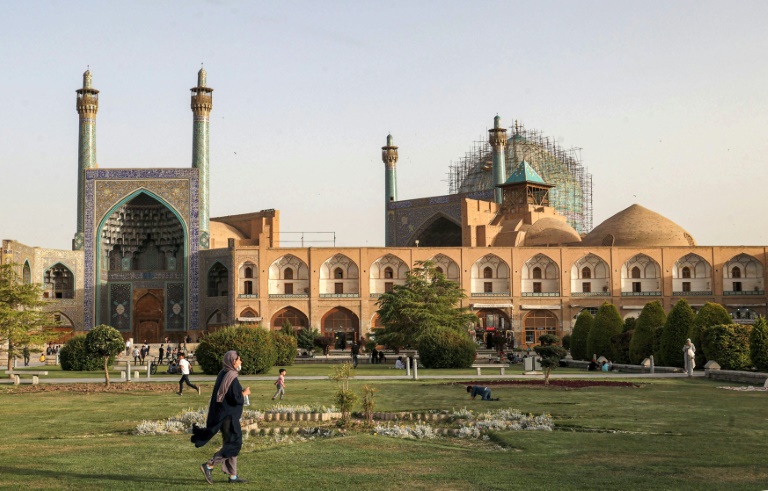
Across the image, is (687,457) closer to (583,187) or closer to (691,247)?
(691,247)

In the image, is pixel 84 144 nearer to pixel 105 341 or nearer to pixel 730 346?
pixel 105 341

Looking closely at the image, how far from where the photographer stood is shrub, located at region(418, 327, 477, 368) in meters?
27.6

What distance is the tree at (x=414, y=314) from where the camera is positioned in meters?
34.7

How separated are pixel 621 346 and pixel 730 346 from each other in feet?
21.7

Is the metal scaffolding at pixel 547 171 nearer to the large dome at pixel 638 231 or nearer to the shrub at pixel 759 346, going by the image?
the large dome at pixel 638 231

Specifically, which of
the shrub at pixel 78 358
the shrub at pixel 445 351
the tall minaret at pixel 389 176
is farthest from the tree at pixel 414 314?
the tall minaret at pixel 389 176

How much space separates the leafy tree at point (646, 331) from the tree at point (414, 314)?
8294mm

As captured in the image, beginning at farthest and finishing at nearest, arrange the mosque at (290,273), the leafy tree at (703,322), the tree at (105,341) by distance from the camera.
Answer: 1. the mosque at (290,273)
2. the leafy tree at (703,322)
3. the tree at (105,341)

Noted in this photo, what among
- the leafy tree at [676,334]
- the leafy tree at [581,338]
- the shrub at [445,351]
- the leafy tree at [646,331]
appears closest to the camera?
the leafy tree at [676,334]

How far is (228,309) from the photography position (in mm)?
47719

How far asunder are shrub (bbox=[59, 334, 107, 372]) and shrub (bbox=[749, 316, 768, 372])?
17160 millimetres

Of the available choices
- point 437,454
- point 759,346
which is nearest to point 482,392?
point 437,454

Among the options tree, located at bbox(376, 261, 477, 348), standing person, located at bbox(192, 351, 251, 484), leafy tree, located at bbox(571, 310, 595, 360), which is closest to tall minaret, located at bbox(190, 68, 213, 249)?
tree, located at bbox(376, 261, 477, 348)

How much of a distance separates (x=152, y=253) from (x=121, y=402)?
38.0 m
